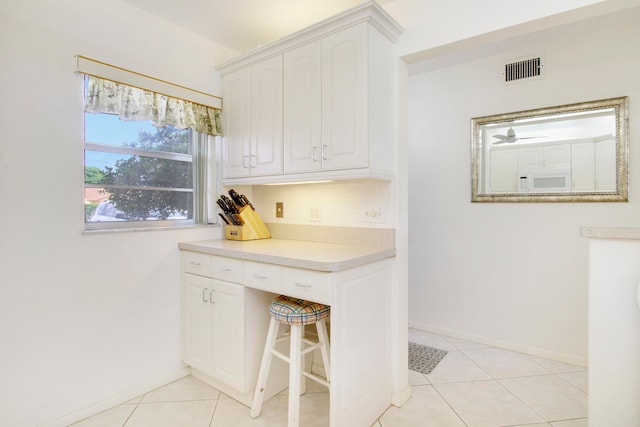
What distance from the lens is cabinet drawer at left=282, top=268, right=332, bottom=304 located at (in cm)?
162

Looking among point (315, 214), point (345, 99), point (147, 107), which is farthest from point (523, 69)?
point (147, 107)

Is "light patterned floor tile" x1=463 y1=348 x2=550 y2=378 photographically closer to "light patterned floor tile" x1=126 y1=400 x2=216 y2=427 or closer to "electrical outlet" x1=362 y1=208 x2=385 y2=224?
"electrical outlet" x1=362 y1=208 x2=385 y2=224

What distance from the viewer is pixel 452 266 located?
10.3 feet

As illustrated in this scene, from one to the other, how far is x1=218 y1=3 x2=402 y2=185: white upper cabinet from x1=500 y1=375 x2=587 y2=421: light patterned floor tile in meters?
1.65

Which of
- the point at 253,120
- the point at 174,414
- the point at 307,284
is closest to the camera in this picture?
the point at 307,284

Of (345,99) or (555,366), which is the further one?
(555,366)

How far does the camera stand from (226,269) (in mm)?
2086

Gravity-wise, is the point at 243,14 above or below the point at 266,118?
above

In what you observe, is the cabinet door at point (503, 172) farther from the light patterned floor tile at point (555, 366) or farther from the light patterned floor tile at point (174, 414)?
the light patterned floor tile at point (174, 414)

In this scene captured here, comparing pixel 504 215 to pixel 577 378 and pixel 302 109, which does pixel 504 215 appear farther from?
pixel 302 109

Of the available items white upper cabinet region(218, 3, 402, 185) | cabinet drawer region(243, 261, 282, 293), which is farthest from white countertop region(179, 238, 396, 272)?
white upper cabinet region(218, 3, 402, 185)

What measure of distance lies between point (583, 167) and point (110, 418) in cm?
356

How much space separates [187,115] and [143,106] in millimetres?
296

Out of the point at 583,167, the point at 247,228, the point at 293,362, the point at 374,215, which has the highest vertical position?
the point at 583,167
